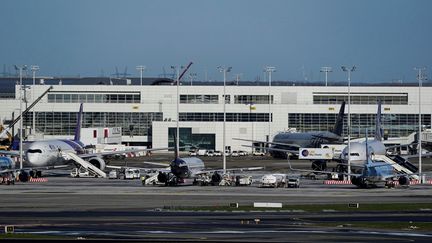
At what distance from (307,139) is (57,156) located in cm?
6165

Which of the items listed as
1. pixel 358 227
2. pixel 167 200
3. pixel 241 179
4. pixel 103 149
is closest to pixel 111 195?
pixel 167 200

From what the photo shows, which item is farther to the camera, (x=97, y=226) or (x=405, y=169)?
(x=405, y=169)

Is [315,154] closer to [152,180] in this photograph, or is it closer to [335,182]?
[335,182]

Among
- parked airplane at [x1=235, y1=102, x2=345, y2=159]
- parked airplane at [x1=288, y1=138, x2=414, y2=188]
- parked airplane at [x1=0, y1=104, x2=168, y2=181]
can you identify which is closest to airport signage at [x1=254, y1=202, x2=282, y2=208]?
parked airplane at [x1=288, y1=138, x2=414, y2=188]

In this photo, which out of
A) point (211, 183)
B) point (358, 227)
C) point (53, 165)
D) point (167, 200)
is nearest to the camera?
point (358, 227)

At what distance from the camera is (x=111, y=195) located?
307 ft

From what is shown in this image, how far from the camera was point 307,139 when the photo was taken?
183125 millimetres

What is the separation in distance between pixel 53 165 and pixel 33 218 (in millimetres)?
66647

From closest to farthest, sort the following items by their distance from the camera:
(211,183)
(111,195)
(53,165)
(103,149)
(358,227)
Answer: (358,227)
(111,195)
(211,183)
(53,165)
(103,149)

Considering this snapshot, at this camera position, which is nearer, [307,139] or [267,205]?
[267,205]

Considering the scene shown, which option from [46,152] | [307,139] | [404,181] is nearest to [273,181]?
[404,181]

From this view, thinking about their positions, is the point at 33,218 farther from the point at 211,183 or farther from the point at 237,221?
the point at 211,183

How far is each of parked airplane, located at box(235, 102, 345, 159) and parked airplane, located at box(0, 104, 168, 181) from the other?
137ft

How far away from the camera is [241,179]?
113375 millimetres
